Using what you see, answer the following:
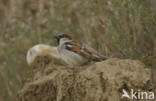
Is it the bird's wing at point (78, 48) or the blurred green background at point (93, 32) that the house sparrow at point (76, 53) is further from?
the blurred green background at point (93, 32)

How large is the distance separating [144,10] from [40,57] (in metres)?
2.10

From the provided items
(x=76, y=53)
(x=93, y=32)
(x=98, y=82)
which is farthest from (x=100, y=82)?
(x=93, y=32)

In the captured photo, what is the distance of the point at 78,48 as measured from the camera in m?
→ 5.12

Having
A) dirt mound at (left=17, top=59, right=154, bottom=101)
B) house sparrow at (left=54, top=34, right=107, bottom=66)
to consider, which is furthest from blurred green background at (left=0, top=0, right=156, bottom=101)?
dirt mound at (left=17, top=59, right=154, bottom=101)

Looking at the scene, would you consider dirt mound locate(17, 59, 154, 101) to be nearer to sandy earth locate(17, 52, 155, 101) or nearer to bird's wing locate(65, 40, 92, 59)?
sandy earth locate(17, 52, 155, 101)

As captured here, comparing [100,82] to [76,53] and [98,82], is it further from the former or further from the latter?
[76,53]

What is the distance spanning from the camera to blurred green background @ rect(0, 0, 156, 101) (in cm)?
480

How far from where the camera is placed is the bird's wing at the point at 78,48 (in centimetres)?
501

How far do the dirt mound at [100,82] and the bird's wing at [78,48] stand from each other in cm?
61

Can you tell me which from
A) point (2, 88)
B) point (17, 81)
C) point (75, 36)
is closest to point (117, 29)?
point (75, 36)

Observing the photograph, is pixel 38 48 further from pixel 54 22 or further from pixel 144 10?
pixel 144 10

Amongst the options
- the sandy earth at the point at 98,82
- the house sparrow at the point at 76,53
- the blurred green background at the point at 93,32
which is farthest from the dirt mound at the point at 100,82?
the house sparrow at the point at 76,53

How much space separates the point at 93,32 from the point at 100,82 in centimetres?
232

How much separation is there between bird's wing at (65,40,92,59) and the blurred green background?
0.39 metres
